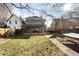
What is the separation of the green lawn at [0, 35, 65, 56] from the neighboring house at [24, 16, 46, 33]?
63 mm

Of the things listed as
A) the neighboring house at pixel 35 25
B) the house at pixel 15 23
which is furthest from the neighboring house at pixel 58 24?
the house at pixel 15 23

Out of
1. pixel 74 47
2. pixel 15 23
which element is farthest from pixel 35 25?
pixel 74 47

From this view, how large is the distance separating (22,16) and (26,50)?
1.15ft

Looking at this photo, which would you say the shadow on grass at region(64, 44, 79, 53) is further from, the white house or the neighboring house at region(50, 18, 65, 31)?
the white house

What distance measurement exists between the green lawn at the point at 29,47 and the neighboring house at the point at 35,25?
0.21ft

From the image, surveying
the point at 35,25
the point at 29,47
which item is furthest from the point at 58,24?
the point at 29,47

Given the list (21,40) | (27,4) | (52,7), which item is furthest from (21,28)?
(52,7)

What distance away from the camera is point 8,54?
1.90 metres

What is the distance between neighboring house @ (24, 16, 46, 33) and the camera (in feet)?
6.28

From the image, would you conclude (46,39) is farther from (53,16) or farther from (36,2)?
(36,2)

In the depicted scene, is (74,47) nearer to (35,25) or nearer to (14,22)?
(35,25)

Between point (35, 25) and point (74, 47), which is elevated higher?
point (35, 25)

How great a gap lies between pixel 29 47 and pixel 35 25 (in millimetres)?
236

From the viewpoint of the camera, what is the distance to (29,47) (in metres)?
1.91
